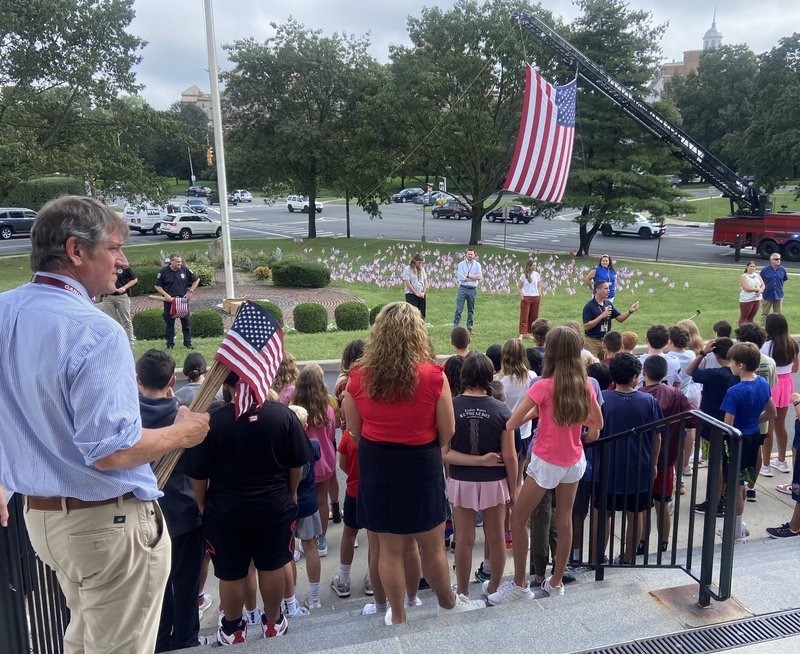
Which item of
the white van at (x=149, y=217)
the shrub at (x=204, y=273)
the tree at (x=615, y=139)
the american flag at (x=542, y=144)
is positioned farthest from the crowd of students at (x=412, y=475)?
the white van at (x=149, y=217)

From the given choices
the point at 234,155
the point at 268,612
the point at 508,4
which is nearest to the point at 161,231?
the point at 234,155

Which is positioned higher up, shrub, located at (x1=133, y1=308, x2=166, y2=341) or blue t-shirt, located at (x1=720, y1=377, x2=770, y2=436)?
blue t-shirt, located at (x1=720, y1=377, x2=770, y2=436)

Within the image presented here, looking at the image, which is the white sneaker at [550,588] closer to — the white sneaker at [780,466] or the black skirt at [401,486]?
the black skirt at [401,486]

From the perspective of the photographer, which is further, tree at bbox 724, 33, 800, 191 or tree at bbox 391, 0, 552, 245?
tree at bbox 724, 33, 800, 191

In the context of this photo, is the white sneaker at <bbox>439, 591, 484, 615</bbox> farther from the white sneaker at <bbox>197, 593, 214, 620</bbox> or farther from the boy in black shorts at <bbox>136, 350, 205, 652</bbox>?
the white sneaker at <bbox>197, 593, 214, 620</bbox>

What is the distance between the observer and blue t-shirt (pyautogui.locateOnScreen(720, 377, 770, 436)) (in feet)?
17.3

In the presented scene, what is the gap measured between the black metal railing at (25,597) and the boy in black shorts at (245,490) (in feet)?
2.69

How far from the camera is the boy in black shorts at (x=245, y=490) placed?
11.5 ft

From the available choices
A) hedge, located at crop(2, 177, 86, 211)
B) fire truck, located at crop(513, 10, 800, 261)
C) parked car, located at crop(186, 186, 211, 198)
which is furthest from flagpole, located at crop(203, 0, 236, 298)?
parked car, located at crop(186, 186, 211, 198)

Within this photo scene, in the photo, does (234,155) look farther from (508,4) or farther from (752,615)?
(752,615)

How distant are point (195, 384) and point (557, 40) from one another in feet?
69.5

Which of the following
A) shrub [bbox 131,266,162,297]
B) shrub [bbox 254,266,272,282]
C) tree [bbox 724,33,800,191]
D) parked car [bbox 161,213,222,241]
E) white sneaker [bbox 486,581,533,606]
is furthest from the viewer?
parked car [bbox 161,213,222,241]

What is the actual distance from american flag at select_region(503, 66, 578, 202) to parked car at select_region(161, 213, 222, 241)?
25508 mm

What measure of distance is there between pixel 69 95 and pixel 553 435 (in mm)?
28434
